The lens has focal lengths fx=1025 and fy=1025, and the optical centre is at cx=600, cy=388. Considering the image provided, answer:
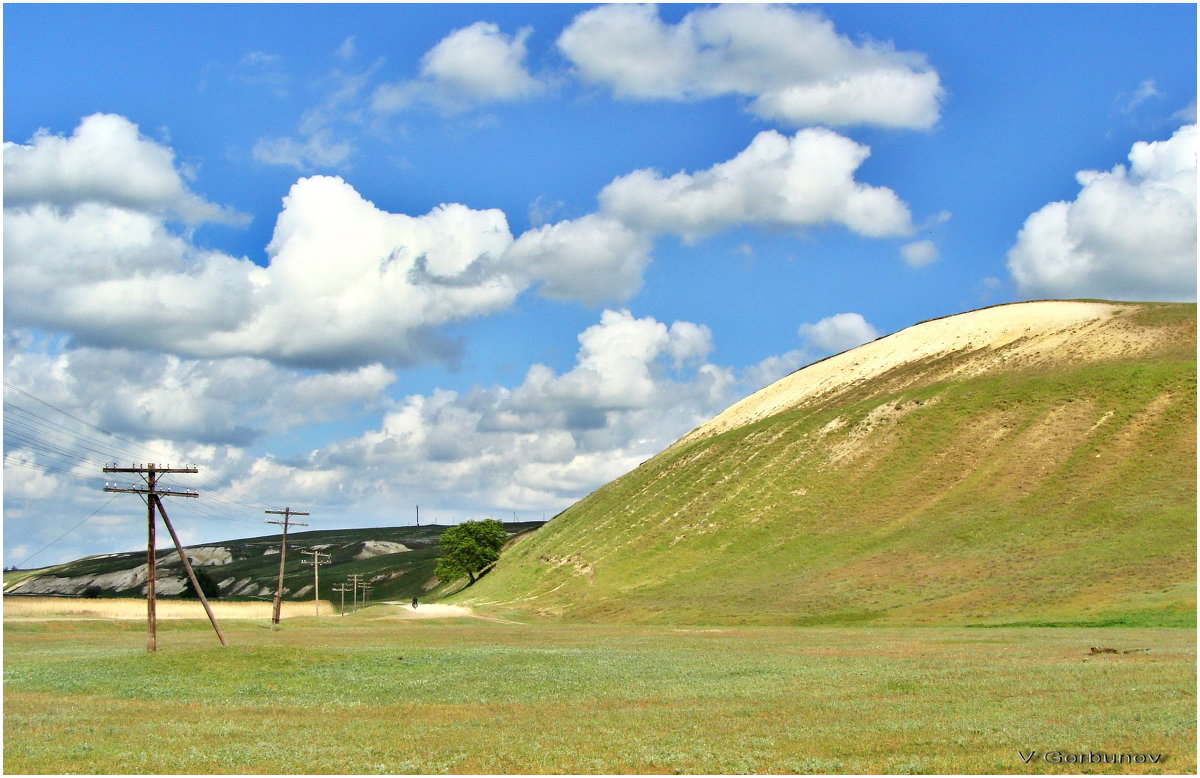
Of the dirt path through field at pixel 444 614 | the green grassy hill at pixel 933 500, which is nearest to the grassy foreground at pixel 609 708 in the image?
the green grassy hill at pixel 933 500

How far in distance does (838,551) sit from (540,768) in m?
91.2

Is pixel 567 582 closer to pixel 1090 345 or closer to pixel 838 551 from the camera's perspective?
pixel 838 551

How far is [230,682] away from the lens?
3850 centimetres

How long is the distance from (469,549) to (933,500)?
91238 millimetres

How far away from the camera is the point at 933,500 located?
113750 mm

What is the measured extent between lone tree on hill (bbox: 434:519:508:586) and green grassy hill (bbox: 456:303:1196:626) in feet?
37.5

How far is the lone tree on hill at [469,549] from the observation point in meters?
180

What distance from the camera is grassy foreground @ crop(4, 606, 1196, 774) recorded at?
74.3 ft

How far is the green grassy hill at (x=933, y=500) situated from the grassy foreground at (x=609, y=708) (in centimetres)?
3340

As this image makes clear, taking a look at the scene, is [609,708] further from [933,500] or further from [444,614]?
[444,614]

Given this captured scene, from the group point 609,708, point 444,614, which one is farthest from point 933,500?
point 609,708

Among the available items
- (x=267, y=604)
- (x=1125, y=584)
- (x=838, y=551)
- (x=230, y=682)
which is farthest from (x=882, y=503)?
(x=230, y=682)

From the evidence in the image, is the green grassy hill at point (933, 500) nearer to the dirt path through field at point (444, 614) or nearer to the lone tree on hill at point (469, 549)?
the dirt path through field at point (444, 614)

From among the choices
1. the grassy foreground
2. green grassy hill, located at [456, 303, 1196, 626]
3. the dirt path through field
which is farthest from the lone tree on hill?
the grassy foreground
